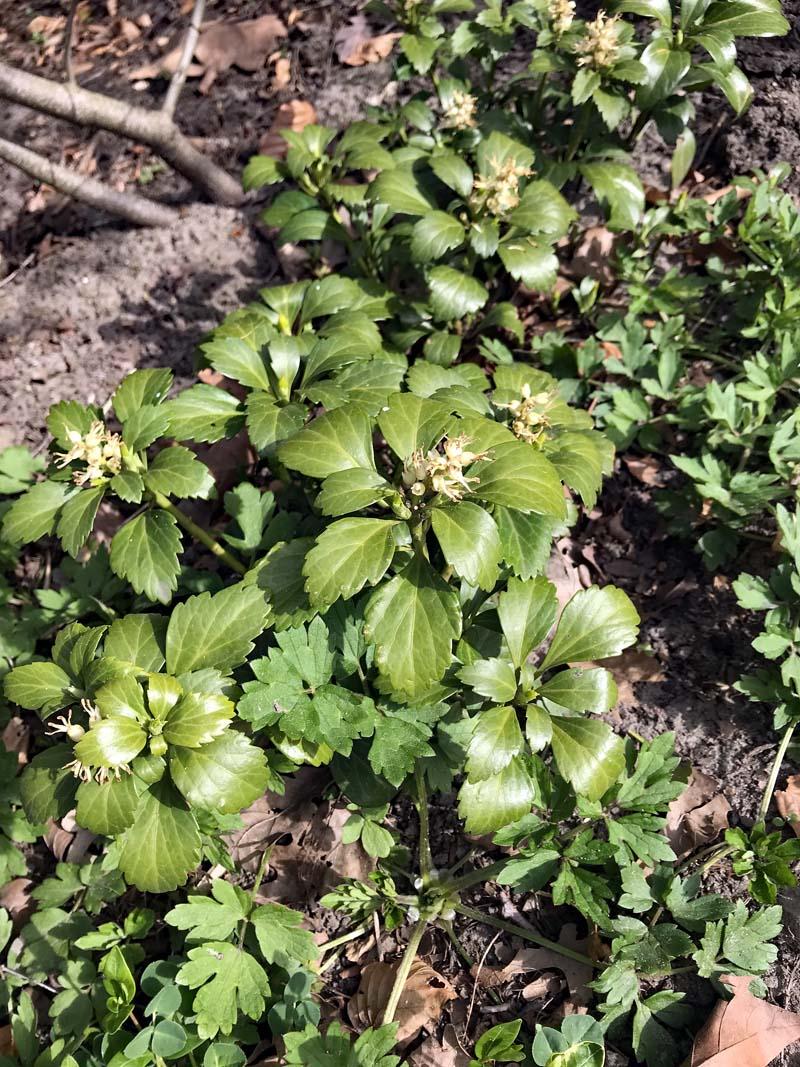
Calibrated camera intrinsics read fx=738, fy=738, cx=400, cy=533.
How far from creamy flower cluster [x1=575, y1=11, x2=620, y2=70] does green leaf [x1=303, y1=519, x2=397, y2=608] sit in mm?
1969

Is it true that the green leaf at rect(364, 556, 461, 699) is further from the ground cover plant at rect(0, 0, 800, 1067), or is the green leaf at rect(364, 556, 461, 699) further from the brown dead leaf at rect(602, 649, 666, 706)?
the brown dead leaf at rect(602, 649, 666, 706)

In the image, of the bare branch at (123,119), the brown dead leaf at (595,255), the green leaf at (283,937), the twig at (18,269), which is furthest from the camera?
the twig at (18,269)

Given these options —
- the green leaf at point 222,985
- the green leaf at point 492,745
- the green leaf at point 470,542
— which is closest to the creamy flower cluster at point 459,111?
the green leaf at point 470,542

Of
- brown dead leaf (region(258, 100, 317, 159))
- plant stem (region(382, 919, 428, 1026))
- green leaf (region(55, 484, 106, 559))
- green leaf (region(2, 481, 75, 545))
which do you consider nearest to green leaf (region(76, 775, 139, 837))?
green leaf (region(55, 484, 106, 559))

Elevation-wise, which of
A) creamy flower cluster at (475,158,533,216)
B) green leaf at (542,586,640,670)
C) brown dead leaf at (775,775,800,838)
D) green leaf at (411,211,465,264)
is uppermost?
creamy flower cluster at (475,158,533,216)

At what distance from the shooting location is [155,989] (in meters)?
2.14

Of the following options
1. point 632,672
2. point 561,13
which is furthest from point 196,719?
point 561,13

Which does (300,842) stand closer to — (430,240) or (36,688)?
(36,688)

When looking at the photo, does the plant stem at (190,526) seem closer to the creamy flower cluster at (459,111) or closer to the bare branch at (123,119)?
the creamy flower cluster at (459,111)

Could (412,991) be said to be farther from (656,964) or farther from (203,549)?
(203,549)

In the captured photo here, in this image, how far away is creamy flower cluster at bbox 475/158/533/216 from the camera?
240 centimetres

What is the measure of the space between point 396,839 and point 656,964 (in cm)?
83

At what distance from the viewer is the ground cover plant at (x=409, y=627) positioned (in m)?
1.79

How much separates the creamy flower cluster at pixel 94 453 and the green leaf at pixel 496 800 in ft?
4.09
